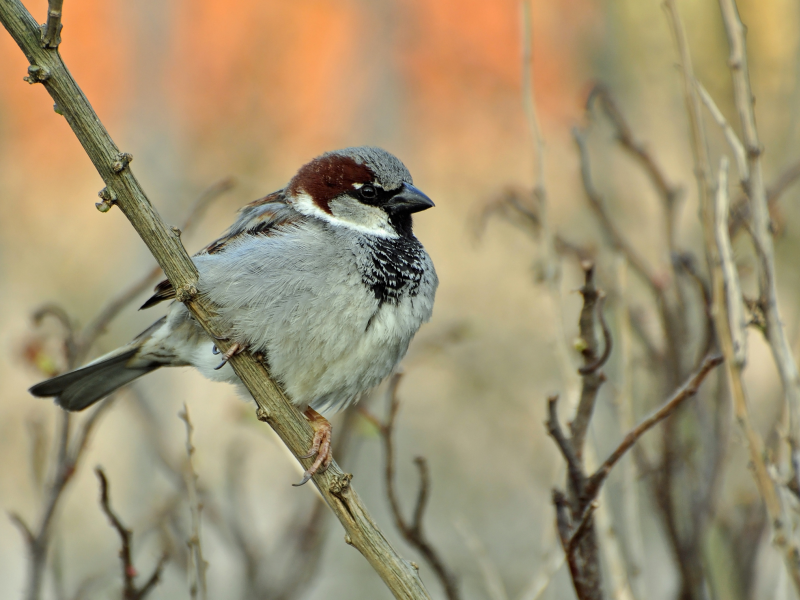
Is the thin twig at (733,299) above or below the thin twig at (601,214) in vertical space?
below

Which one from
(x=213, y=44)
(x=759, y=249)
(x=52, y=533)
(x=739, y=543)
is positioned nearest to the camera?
(x=759, y=249)

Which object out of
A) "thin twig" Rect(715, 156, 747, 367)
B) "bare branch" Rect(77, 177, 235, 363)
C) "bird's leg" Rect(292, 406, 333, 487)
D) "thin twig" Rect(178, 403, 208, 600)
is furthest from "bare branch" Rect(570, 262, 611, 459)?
"bare branch" Rect(77, 177, 235, 363)

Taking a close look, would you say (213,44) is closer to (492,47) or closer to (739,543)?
(492,47)

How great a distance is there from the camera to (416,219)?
7.87 metres

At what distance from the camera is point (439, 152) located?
9125 millimetres

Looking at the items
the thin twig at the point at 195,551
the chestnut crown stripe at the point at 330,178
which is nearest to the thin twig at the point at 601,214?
the chestnut crown stripe at the point at 330,178

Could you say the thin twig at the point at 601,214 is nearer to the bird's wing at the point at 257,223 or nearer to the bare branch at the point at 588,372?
the bare branch at the point at 588,372

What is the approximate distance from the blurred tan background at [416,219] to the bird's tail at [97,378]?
0.20m

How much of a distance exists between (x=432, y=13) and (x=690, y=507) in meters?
8.63

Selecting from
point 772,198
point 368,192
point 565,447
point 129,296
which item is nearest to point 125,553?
point 129,296

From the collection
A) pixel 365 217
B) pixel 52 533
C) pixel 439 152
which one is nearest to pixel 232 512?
pixel 52 533

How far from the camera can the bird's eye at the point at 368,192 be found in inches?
108

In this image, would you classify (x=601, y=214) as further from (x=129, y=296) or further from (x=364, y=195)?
(x=129, y=296)

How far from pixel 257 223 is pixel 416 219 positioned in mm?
5276
